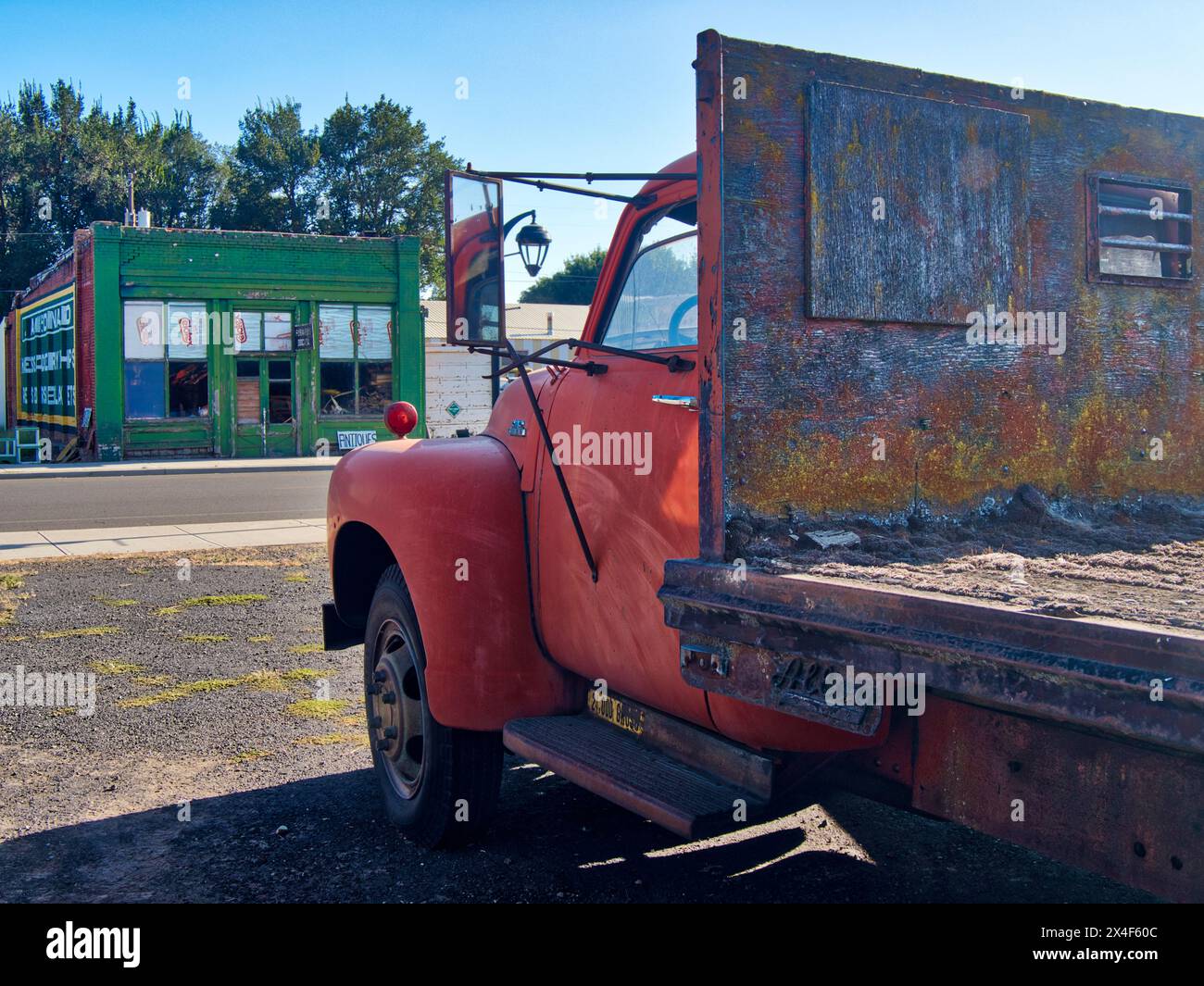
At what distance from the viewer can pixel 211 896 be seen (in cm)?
377

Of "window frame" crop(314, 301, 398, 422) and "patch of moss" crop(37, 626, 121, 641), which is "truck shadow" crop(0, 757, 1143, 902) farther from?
"window frame" crop(314, 301, 398, 422)

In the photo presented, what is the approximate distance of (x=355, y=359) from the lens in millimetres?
30297

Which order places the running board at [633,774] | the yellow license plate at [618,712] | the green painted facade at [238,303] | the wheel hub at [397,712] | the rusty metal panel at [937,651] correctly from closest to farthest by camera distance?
the rusty metal panel at [937,651]
the running board at [633,774]
the yellow license plate at [618,712]
the wheel hub at [397,712]
the green painted facade at [238,303]

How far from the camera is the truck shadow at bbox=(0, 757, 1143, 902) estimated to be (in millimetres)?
3787

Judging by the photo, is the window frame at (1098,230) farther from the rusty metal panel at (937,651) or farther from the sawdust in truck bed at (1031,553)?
the rusty metal panel at (937,651)

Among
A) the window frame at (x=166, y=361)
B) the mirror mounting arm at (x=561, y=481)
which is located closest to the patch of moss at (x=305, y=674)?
the mirror mounting arm at (x=561, y=481)

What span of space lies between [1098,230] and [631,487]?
164 cm

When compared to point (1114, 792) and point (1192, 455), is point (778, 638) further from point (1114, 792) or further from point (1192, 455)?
point (1192, 455)

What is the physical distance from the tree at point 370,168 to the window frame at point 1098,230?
180 ft

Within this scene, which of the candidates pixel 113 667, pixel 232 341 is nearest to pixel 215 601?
pixel 113 667

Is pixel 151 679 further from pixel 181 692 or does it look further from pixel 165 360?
pixel 165 360

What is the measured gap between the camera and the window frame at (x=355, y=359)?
97.5 feet

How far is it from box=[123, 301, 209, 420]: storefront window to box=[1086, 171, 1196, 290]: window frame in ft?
90.6

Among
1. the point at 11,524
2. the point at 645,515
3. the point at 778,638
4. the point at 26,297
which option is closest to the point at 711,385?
the point at 645,515
